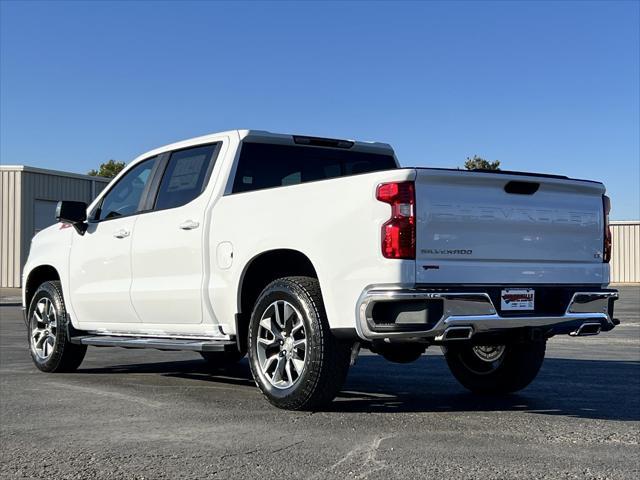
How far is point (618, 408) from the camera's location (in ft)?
20.2

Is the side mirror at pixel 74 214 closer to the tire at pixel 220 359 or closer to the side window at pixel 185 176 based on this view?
the side window at pixel 185 176

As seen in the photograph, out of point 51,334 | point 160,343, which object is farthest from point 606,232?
point 51,334

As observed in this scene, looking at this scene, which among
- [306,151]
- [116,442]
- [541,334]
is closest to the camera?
[116,442]

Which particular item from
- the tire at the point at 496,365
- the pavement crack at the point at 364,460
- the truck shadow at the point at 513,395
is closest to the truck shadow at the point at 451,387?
the truck shadow at the point at 513,395

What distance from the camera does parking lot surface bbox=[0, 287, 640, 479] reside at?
169 inches

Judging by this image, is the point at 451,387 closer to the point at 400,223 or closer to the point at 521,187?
the point at 521,187

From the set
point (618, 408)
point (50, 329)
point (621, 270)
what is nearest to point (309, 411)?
point (618, 408)

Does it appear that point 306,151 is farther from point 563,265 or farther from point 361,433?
point 361,433

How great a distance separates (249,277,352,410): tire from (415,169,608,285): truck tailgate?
0.84 metres

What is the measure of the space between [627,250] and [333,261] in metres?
44.7

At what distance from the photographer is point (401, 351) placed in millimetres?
6195

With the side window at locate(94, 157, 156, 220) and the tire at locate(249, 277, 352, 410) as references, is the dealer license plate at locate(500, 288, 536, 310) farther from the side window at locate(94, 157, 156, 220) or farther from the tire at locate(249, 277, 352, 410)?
the side window at locate(94, 157, 156, 220)

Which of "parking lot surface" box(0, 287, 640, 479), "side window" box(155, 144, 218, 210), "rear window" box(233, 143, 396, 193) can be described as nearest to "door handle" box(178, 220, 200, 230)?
"side window" box(155, 144, 218, 210)

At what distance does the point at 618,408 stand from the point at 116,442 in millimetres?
3607
